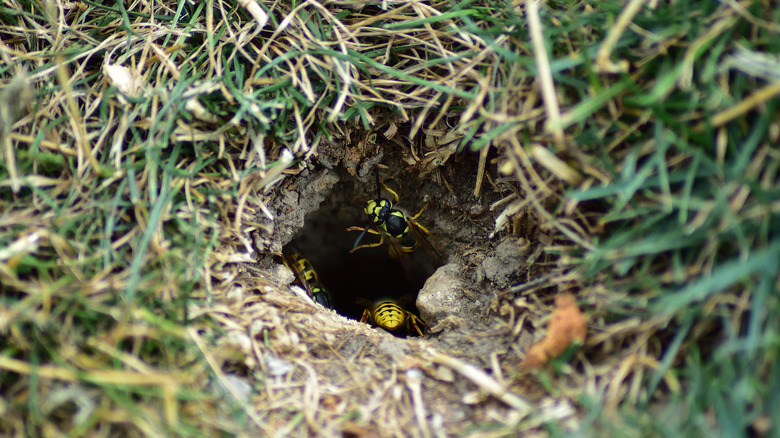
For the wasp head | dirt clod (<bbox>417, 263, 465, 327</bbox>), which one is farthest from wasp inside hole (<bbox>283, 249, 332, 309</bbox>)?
dirt clod (<bbox>417, 263, 465, 327</bbox>)

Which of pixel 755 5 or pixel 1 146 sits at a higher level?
pixel 755 5

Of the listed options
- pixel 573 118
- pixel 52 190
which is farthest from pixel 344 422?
pixel 52 190

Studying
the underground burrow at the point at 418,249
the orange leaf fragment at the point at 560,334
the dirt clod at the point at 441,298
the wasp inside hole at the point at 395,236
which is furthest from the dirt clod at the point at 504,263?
the wasp inside hole at the point at 395,236

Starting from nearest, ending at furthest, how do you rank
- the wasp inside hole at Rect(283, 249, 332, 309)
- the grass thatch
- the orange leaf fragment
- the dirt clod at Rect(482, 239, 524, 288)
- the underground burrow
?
→ the grass thatch
the orange leaf fragment
the dirt clod at Rect(482, 239, 524, 288)
the underground burrow
the wasp inside hole at Rect(283, 249, 332, 309)

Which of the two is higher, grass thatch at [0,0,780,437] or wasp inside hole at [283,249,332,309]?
grass thatch at [0,0,780,437]

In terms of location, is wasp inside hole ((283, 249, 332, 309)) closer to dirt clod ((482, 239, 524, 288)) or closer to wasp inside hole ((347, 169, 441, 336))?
wasp inside hole ((347, 169, 441, 336))

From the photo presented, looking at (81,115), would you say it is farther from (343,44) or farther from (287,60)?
(343,44)
